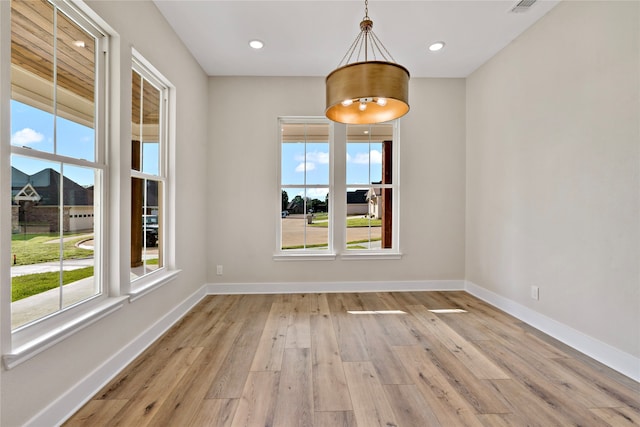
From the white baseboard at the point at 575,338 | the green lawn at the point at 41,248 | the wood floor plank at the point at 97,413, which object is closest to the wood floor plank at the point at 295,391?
the wood floor plank at the point at 97,413

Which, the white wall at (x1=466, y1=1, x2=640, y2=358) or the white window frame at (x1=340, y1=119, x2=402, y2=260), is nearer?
the white wall at (x1=466, y1=1, x2=640, y2=358)

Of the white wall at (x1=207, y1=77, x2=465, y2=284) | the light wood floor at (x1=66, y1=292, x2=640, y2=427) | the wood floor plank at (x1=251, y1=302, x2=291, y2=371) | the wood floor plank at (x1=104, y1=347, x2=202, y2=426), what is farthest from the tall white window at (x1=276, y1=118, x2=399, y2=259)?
the wood floor plank at (x1=104, y1=347, x2=202, y2=426)

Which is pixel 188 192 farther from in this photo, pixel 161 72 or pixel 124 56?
pixel 124 56

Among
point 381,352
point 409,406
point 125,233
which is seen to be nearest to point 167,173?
point 125,233

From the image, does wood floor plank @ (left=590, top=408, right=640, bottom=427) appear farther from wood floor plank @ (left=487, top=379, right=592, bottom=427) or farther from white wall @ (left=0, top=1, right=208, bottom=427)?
white wall @ (left=0, top=1, right=208, bottom=427)

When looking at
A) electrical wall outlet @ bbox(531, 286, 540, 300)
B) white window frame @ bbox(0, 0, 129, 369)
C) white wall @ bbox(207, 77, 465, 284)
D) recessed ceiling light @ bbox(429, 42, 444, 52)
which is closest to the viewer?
white window frame @ bbox(0, 0, 129, 369)

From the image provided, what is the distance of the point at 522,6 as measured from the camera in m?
2.63

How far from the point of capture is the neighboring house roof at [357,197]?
412cm

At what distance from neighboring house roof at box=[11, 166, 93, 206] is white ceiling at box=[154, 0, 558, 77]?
1.79 m

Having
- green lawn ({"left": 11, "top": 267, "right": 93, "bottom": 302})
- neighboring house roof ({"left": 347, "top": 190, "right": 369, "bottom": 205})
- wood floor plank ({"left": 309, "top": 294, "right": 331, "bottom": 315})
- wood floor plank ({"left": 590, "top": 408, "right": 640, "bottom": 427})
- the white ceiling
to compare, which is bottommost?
wood floor plank ({"left": 590, "top": 408, "right": 640, "bottom": 427})

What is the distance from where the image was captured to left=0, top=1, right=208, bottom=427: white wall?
4.79 ft

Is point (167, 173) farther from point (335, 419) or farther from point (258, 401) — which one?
point (335, 419)

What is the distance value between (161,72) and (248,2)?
987mm

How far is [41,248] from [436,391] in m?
2.42
